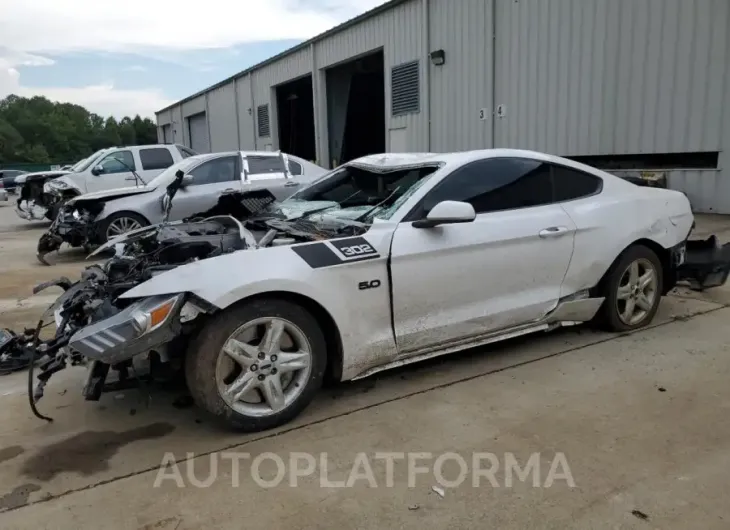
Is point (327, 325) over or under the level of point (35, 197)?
under

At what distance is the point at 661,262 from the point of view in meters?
4.73

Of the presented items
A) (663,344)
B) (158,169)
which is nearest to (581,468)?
(663,344)

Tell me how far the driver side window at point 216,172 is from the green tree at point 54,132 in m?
77.3

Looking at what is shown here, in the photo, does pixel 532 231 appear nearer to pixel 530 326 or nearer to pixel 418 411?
pixel 530 326

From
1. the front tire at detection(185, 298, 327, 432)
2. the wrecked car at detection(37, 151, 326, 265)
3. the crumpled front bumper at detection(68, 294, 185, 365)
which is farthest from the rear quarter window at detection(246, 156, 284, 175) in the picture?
the crumpled front bumper at detection(68, 294, 185, 365)

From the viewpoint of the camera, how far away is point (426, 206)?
146 inches

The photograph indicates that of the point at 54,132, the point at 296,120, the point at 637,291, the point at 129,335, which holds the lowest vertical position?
the point at 637,291

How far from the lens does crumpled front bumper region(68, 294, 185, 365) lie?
2783 millimetres

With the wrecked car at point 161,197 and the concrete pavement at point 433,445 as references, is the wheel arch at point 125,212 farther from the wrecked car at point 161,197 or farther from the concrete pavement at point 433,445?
the concrete pavement at point 433,445

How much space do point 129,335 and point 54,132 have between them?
10182 centimetres

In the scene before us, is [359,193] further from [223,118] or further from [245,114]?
[223,118]

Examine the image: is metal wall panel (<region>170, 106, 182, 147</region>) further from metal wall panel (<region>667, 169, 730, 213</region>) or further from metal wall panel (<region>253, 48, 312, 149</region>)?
metal wall panel (<region>667, 169, 730, 213</region>)

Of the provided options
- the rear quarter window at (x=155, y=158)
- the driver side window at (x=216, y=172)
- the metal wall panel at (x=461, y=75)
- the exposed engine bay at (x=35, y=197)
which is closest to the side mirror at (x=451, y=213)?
the driver side window at (x=216, y=172)

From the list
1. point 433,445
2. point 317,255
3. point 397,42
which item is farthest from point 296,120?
point 433,445
